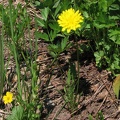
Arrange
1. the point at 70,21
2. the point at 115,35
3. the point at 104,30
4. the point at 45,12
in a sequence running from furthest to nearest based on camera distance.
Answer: the point at 45,12 → the point at 104,30 → the point at 115,35 → the point at 70,21

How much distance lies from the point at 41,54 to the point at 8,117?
0.59 metres

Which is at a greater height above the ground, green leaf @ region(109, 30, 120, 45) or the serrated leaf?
green leaf @ region(109, 30, 120, 45)

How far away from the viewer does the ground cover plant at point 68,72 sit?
79.3 inches

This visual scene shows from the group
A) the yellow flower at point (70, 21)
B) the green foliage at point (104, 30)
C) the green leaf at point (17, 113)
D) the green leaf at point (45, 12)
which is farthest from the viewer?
the green leaf at point (45, 12)

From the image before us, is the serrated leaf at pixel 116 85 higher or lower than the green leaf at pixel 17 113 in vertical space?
higher

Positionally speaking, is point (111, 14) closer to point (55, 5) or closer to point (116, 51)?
point (116, 51)

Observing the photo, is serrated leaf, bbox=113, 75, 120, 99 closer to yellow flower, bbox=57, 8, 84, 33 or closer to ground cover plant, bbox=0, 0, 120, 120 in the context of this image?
ground cover plant, bbox=0, 0, 120, 120

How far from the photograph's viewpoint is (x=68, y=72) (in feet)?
6.67

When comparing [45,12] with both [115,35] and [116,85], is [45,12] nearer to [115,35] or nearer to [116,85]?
[115,35]

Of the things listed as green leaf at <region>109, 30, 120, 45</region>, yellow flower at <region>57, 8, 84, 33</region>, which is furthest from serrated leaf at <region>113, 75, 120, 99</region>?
yellow flower at <region>57, 8, 84, 33</region>

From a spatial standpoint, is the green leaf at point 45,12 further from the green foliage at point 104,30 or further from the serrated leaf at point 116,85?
the serrated leaf at point 116,85

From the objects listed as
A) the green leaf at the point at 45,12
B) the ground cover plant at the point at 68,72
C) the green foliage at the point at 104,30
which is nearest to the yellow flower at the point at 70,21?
the ground cover plant at the point at 68,72

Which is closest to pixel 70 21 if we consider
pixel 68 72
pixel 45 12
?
pixel 68 72

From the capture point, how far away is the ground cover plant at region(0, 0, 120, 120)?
2014 mm
